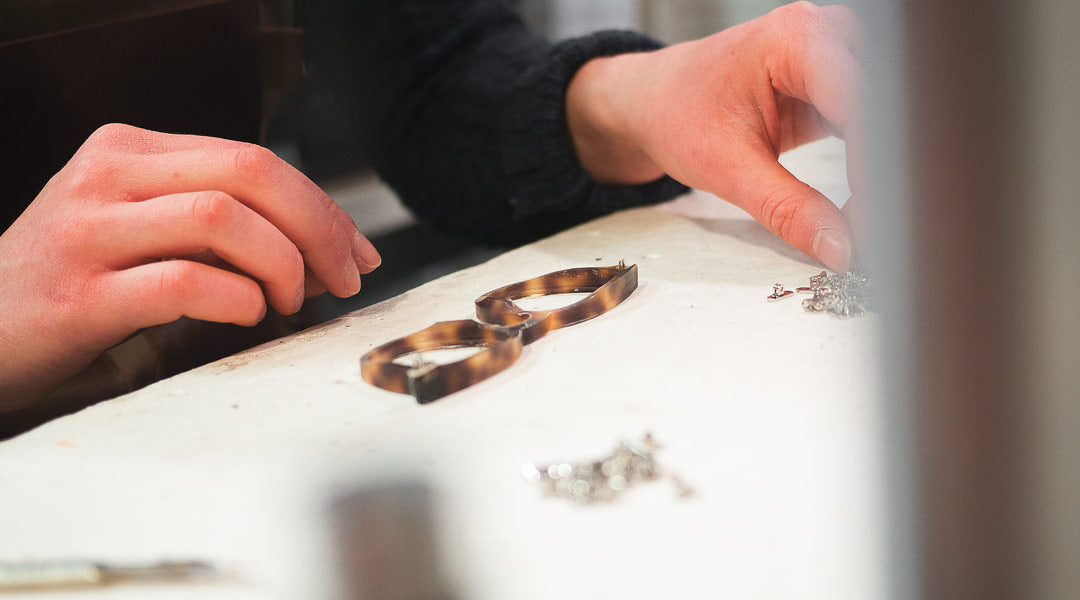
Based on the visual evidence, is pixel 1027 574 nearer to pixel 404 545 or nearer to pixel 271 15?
pixel 404 545

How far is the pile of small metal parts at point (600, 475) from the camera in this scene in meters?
0.31

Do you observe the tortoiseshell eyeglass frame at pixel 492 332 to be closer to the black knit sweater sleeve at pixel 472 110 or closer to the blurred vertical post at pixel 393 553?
the blurred vertical post at pixel 393 553

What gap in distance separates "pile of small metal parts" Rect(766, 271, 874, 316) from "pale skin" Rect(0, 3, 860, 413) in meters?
0.03

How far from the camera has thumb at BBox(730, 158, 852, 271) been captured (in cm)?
53

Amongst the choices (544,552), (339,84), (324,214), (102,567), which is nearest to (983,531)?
(544,552)

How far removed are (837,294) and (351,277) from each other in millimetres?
308

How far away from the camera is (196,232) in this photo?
45 centimetres

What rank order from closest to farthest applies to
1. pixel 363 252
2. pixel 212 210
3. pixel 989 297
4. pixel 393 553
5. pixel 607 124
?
1. pixel 989 297
2. pixel 393 553
3. pixel 212 210
4. pixel 363 252
5. pixel 607 124

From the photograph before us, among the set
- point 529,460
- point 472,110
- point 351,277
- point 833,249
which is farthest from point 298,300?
point 472,110

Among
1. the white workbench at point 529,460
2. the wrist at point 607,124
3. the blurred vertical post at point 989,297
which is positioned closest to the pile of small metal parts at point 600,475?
the white workbench at point 529,460

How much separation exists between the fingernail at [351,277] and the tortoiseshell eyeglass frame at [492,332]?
0.08 meters

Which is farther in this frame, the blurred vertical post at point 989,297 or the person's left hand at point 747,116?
the person's left hand at point 747,116

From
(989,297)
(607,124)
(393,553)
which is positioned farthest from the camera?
(607,124)

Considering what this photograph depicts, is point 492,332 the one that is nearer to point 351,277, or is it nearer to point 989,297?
point 351,277
